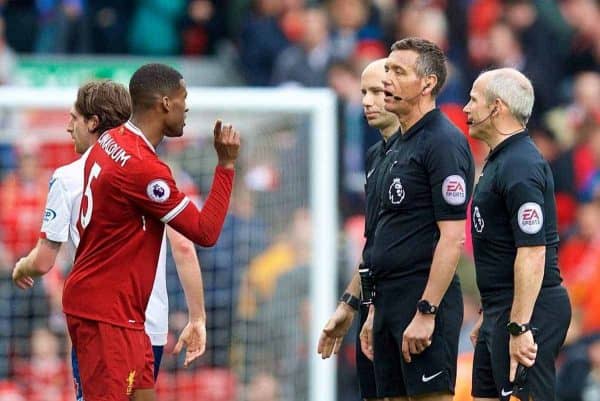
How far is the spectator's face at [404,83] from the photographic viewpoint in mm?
7043

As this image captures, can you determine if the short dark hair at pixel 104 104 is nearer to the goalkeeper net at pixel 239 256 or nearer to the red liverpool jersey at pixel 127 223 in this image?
the red liverpool jersey at pixel 127 223

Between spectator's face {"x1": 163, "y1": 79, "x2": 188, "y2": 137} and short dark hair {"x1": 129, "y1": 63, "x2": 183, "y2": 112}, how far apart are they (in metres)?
0.03

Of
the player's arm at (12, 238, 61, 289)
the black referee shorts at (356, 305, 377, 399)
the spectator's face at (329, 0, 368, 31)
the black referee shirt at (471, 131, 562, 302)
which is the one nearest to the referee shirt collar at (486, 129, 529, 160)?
the black referee shirt at (471, 131, 562, 302)

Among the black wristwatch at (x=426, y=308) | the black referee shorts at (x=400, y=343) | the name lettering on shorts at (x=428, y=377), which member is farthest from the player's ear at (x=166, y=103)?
the name lettering on shorts at (x=428, y=377)

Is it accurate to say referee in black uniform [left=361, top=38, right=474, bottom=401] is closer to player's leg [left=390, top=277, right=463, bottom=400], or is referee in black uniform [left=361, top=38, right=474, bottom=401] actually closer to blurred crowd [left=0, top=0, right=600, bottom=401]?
player's leg [left=390, top=277, right=463, bottom=400]

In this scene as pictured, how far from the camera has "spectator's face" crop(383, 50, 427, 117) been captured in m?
7.04

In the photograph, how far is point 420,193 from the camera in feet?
22.9

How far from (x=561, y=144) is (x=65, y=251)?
19.0 ft

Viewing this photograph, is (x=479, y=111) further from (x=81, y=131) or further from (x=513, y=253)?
(x=81, y=131)

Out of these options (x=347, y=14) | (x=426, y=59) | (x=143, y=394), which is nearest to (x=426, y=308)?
(x=426, y=59)

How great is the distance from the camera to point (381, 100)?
7562 millimetres

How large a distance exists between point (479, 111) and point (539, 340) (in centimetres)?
106

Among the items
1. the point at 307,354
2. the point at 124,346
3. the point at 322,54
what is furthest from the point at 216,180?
the point at 322,54

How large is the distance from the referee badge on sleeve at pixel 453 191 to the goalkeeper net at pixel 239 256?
367 centimetres
